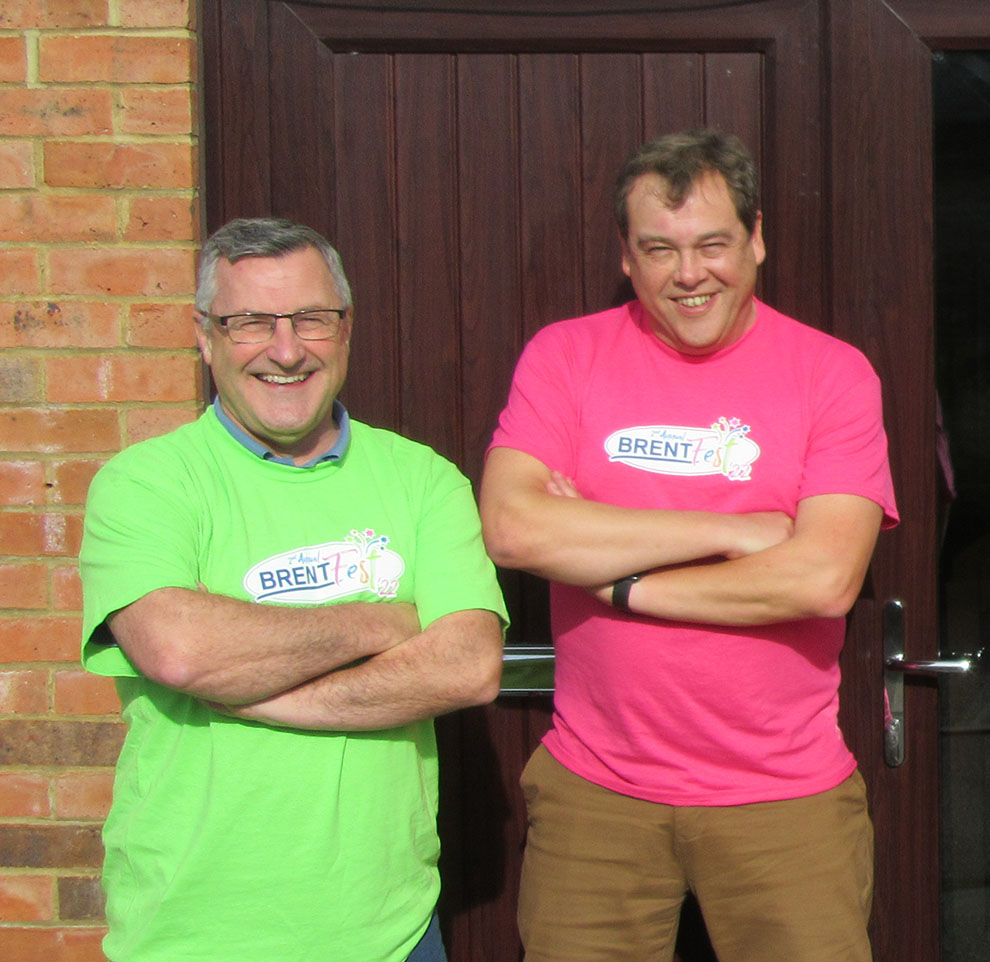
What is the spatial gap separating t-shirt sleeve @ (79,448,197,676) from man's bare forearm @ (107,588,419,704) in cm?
3

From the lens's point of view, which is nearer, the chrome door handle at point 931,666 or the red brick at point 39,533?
the red brick at point 39,533

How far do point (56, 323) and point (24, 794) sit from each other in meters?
1.03

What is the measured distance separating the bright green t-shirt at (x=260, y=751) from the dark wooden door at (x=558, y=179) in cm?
84

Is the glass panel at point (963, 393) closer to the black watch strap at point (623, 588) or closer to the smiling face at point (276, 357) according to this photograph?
the black watch strap at point (623, 588)

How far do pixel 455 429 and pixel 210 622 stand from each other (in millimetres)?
1117

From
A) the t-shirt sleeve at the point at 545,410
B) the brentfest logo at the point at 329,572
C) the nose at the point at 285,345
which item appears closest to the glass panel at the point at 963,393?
the t-shirt sleeve at the point at 545,410

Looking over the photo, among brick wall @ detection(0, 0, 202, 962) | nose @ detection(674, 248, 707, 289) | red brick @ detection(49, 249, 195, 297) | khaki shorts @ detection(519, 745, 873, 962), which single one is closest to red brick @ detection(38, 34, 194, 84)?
brick wall @ detection(0, 0, 202, 962)

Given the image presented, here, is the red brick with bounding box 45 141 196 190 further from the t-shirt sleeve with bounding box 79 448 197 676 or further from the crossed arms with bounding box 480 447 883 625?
the crossed arms with bounding box 480 447 883 625

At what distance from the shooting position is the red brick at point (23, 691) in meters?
2.68

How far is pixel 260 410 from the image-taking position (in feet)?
6.95

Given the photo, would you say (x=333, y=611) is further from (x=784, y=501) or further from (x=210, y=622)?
(x=784, y=501)

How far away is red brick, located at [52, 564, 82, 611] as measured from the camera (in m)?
2.67

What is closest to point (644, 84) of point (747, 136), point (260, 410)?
point (747, 136)

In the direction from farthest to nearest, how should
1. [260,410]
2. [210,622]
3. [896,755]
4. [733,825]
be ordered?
[896,755] < [733,825] < [260,410] < [210,622]
